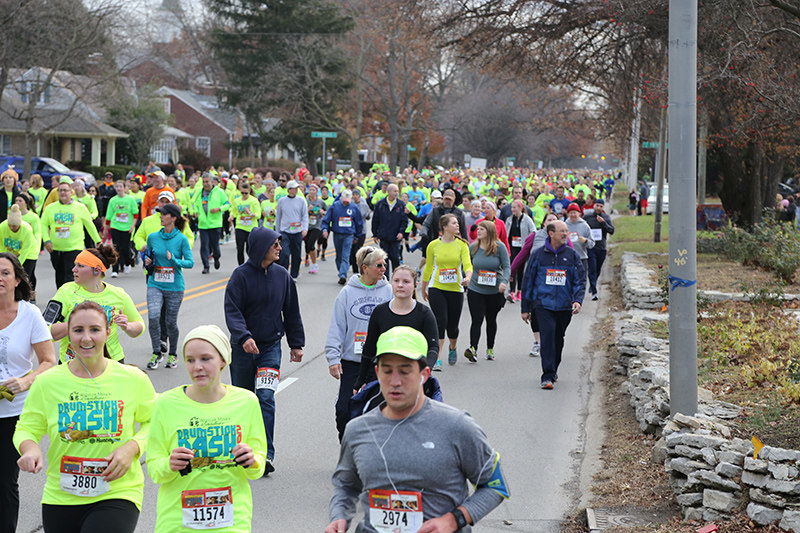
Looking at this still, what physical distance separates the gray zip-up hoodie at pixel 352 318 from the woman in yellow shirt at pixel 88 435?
3.00 meters

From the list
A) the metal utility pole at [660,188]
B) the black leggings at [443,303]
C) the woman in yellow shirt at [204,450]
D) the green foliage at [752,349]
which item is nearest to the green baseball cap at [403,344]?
the woman in yellow shirt at [204,450]

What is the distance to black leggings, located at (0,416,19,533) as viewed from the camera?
5.20 meters

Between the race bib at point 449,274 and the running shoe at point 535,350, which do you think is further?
the running shoe at point 535,350

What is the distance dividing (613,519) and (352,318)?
2.55m

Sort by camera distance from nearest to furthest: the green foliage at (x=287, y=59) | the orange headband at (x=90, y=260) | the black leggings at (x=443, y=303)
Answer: the orange headband at (x=90, y=260), the black leggings at (x=443, y=303), the green foliage at (x=287, y=59)

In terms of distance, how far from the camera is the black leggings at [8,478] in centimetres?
520

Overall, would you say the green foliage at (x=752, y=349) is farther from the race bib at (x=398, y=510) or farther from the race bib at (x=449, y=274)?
the race bib at (x=398, y=510)

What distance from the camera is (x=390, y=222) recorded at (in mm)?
18469

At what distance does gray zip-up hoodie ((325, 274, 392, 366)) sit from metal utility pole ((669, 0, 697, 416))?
2285mm

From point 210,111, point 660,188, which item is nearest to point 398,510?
point 660,188

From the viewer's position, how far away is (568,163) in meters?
176

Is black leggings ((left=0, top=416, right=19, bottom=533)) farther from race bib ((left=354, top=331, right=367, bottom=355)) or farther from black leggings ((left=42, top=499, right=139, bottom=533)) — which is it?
race bib ((left=354, top=331, right=367, bottom=355))

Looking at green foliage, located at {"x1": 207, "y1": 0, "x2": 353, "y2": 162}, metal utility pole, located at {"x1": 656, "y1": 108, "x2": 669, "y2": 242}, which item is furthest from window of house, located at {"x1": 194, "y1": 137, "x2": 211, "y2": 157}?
metal utility pole, located at {"x1": 656, "y1": 108, "x2": 669, "y2": 242}

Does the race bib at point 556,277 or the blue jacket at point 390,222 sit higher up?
the blue jacket at point 390,222
